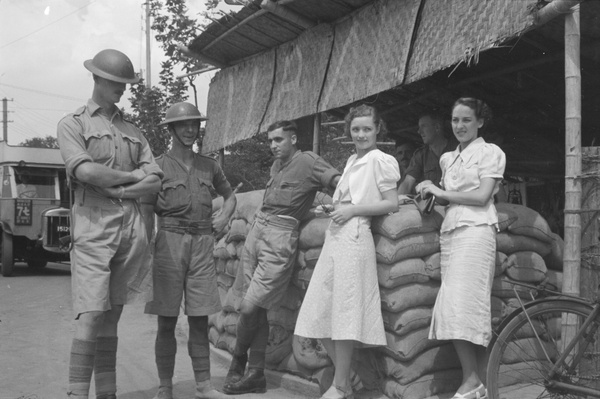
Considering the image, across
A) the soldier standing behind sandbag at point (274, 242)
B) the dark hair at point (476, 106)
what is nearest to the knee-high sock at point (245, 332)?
the soldier standing behind sandbag at point (274, 242)

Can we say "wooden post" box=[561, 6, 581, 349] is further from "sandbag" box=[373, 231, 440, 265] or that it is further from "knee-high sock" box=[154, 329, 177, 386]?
"knee-high sock" box=[154, 329, 177, 386]

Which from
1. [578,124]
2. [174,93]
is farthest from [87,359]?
[174,93]

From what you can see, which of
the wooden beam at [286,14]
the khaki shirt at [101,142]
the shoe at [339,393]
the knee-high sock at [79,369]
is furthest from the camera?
the wooden beam at [286,14]

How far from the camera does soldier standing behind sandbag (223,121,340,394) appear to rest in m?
4.66

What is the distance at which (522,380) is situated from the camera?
4406 mm

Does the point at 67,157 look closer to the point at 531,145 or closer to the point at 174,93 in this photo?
the point at 531,145

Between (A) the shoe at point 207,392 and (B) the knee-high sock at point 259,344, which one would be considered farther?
(B) the knee-high sock at point 259,344

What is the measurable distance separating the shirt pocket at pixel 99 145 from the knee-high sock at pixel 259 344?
149cm

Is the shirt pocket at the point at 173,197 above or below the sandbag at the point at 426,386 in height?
above

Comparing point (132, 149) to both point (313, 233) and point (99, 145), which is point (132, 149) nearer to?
point (99, 145)

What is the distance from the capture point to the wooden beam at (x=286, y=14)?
6.73 metres

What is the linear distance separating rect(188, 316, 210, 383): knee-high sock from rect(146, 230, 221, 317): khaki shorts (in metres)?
0.11

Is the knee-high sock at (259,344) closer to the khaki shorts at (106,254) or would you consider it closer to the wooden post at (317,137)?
the khaki shorts at (106,254)

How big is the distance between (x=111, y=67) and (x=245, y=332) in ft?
6.34
